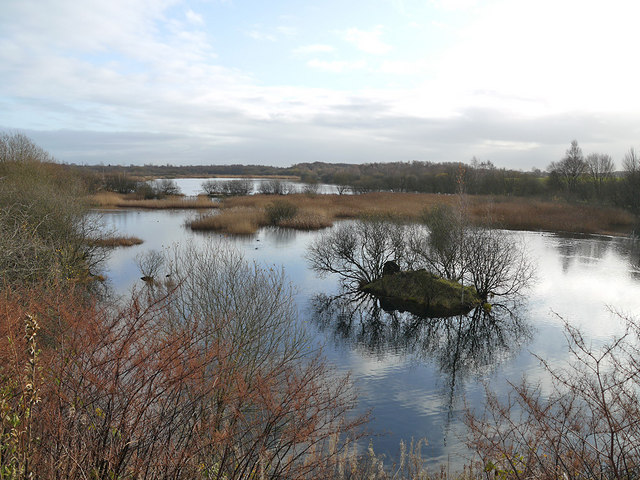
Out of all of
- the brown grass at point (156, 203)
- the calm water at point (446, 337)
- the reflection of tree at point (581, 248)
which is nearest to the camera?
the calm water at point (446, 337)

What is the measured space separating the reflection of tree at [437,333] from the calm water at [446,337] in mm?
36

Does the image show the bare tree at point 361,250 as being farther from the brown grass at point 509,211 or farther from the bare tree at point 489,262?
the brown grass at point 509,211

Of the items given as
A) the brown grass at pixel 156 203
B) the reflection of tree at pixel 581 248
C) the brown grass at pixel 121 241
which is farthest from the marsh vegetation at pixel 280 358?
the brown grass at pixel 156 203

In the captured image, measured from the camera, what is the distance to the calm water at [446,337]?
10.6 meters

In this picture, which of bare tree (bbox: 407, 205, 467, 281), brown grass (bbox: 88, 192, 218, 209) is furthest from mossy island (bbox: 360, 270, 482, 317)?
brown grass (bbox: 88, 192, 218, 209)

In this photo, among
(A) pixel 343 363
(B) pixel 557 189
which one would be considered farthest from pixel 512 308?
(B) pixel 557 189

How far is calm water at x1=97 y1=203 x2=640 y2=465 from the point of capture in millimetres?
10602

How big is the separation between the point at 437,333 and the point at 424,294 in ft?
11.3

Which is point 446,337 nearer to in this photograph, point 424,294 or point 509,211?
point 424,294

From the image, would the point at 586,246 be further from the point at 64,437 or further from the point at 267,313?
the point at 64,437

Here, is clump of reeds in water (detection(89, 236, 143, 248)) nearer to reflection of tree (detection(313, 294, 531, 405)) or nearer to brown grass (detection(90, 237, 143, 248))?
brown grass (detection(90, 237, 143, 248))

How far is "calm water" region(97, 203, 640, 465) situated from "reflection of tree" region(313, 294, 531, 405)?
4cm

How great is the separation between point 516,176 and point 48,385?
60.0m

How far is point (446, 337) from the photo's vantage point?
1609 cm
